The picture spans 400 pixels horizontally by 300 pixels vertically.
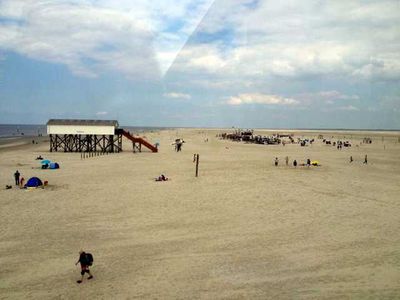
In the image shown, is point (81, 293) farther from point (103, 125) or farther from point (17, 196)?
point (103, 125)

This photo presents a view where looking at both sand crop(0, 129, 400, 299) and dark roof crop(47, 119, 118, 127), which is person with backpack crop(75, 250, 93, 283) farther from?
dark roof crop(47, 119, 118, 127)

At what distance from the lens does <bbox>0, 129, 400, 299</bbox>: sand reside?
9484 millimetres

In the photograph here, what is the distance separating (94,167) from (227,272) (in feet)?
77.9

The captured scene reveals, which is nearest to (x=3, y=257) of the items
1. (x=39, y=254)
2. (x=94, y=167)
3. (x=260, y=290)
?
(x=39, y=254)

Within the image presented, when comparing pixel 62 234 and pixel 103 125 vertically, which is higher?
pixel 103 125

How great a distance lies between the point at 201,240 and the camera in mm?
12898

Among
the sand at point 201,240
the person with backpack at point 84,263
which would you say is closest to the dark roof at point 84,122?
the sand at point 201,240

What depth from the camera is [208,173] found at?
28906 mm

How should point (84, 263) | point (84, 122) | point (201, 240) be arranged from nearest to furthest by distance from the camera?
point (84, 263)
point (201, 240)
point (84, 122)

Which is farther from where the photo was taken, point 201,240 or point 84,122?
point 84,122

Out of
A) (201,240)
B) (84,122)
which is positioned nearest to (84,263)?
(201,240)

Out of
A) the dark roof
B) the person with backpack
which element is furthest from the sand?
the dark roof

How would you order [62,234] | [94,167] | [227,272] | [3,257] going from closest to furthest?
1. [227,272]
2. [3,257]
3. [62,234]
4. [94,167]

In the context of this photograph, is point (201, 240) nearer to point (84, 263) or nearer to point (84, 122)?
point (84, 263)
